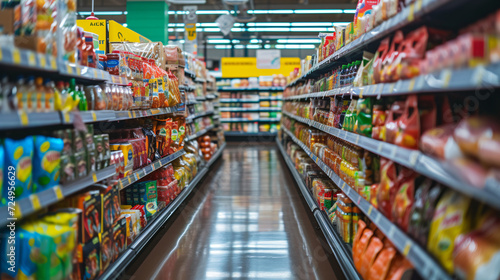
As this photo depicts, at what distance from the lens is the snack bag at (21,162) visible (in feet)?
5.16

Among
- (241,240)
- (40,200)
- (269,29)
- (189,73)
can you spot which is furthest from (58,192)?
(269,29)

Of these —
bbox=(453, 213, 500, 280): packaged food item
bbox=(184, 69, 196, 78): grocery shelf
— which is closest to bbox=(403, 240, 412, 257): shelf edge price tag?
bbox=(453, 213, 500, 280): packaged food item

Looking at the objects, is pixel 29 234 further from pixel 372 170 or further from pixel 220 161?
pixel 220 161

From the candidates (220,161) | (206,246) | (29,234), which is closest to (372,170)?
(206,246)

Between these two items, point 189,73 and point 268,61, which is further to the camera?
point 268,61

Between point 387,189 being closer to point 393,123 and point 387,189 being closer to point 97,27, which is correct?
point 393,123

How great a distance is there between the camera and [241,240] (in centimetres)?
355

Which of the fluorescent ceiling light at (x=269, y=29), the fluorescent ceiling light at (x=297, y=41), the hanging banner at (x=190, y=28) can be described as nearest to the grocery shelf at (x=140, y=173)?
the hanging banner at (x=190, y=28)

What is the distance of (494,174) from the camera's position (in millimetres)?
1071

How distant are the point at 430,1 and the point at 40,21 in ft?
5.30

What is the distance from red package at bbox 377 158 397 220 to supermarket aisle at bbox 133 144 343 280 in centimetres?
97

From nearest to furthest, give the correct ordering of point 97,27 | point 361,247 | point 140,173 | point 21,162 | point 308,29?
1. point 21,162
2. point 361,247
3. point 140,173
4. point 97,27
5. point 308,29

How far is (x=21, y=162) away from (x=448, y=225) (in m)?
1.65

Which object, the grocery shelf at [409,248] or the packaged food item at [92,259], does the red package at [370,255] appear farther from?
the packaged food item at [92,259]
